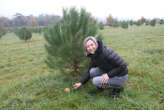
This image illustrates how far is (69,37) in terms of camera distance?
257 centimetres

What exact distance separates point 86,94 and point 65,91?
1.63 ft

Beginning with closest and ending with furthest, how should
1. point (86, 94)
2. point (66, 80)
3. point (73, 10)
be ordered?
point (86, 94), point (73, 10), point (66, 80)

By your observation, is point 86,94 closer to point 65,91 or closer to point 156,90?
point 65,91

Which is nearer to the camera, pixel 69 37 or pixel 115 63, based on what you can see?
pixel 115 63

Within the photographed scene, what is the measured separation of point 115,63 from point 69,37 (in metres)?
1.13

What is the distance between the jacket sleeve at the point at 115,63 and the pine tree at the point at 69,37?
2.59 feet

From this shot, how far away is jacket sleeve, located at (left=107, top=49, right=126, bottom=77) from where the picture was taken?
202cm

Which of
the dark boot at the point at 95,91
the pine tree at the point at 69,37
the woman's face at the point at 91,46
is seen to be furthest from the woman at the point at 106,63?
the pine tree at the point at 69,37

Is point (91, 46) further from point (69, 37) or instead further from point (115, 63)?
point (69, 37)

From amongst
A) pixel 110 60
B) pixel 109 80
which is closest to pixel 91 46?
pixel 110 60

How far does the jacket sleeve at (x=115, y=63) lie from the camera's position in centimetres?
202

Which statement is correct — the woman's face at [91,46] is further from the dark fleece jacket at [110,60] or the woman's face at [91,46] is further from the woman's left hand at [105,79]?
the woman's left hand at [105,79]

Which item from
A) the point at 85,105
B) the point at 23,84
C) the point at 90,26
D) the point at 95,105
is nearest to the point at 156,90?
the point at 95,105

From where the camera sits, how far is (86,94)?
2.54m
